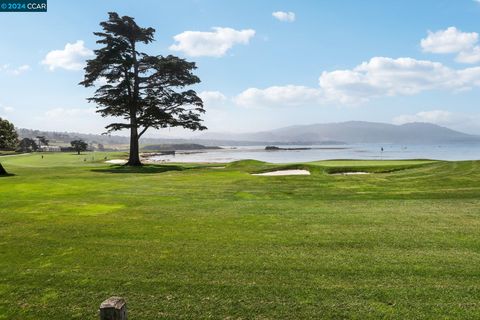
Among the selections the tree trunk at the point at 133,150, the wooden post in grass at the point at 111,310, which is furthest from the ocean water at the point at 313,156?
the wooden post in grass at the point at 111,310

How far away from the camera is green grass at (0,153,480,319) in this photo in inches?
195

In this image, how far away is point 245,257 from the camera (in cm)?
671

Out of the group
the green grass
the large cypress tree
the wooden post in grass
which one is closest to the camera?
the wooden post in grass

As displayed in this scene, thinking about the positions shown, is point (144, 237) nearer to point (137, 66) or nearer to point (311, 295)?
point (311, 295)

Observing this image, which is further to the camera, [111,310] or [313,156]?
[313,156]

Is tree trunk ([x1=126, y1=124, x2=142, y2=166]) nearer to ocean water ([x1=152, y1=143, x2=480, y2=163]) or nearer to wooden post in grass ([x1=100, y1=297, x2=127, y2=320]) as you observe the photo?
ocean water ([x1=152, y1=143, x2=480, y2=163])

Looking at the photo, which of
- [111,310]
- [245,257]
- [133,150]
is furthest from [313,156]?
[111,310]

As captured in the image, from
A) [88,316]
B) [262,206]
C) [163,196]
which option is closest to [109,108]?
[163,196]

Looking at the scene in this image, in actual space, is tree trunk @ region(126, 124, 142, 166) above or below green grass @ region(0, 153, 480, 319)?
above

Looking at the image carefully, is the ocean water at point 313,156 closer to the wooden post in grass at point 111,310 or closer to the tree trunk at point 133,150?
the tree trunk at point 133,150

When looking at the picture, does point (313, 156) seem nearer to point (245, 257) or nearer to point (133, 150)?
point (133, 150)

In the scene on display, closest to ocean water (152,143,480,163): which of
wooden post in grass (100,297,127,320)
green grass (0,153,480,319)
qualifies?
green grass (0,153,480,319)

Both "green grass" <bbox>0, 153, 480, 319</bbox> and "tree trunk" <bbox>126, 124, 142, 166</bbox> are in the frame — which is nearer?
"green grass" <bbox>0, 153, 480, 319</bbox>

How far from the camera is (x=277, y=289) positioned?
5438 millimetres
